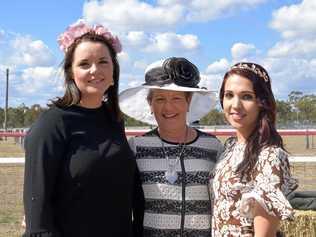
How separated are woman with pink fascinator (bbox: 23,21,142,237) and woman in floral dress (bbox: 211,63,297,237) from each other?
1.44 ft

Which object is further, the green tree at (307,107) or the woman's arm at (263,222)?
the green tree at (307,107)

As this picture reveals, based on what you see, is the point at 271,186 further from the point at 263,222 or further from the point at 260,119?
the point at 260,119

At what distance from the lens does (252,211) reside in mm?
2262

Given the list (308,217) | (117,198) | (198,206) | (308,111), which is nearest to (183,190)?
(198,206)

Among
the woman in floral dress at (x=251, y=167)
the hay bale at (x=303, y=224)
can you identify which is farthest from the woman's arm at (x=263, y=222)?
the hay bale at (x=303, y=224)

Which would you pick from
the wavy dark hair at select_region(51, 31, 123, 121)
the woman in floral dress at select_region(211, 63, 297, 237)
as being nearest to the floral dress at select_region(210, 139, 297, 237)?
the woman in floral dress at select_region(211, 63, 297, 237)

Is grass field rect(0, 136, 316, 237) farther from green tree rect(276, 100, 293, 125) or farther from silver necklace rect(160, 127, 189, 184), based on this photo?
green tree rect(276, 100, 293, 125)

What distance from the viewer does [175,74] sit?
2826mm

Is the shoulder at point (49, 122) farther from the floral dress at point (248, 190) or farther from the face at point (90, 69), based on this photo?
the floral dress at point (248, 190)

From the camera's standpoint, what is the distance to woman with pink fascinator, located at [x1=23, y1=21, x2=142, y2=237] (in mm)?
2287

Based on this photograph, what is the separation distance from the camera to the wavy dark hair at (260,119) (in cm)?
236

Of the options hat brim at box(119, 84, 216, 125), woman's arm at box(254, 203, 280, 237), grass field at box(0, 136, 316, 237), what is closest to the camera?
woman's arm at box(254, 203, 280, 237)

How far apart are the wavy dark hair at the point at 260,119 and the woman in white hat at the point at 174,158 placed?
372mm

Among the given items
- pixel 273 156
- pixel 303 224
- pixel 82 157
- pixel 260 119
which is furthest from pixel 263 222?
pixel 303 224
